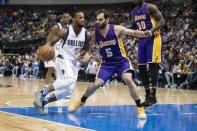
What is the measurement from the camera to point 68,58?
7.52 metres

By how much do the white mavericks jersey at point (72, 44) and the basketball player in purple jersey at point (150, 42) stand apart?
1038mm

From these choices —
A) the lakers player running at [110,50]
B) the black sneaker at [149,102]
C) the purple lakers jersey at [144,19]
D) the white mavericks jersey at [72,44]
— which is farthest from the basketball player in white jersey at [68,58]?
the black sneaker at [149,102]

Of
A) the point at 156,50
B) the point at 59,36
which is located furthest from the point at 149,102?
the point at 59,36

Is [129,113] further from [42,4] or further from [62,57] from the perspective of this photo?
[42,4]

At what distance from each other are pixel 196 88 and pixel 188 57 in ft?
3.92

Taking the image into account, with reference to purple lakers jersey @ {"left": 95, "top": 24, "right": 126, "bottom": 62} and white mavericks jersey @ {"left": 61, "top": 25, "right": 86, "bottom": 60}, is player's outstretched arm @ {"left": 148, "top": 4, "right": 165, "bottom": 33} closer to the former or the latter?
purple lakers jersey @ {"left": 95, "top": 24, "right": 126, "bottom": 62}

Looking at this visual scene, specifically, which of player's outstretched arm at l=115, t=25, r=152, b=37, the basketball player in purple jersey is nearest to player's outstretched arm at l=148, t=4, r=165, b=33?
the basketball player in purple jersey

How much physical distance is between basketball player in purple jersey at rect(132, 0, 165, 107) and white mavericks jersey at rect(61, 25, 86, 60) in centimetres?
104

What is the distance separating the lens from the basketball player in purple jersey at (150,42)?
25.1 ft

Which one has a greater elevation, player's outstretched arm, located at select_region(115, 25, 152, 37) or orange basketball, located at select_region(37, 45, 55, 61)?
player's outstretched arm, located at select_region(115, 25, 152, 37)

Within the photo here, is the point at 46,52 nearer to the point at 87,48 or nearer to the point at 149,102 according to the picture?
the point at 87,48

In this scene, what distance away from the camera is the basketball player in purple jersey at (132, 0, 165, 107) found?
25.1 feet

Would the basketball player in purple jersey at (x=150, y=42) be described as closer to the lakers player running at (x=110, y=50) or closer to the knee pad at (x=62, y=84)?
the lakers player running at (x=110, y=50)

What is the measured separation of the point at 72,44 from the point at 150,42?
1354 millimetres
